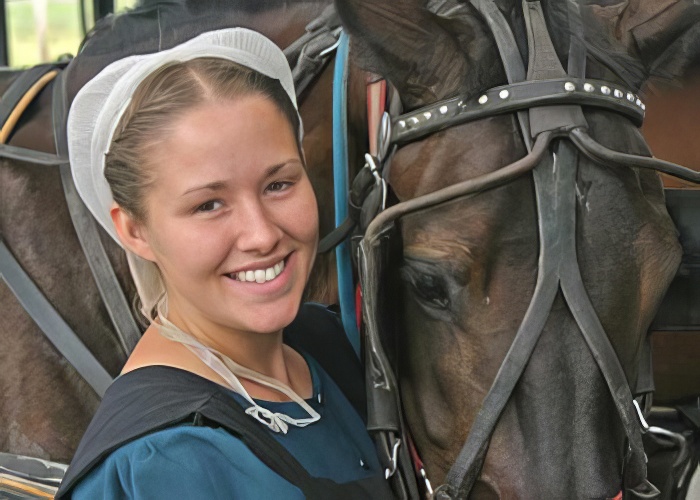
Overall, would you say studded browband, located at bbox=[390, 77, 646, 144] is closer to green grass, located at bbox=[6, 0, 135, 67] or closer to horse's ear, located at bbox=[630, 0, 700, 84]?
horse's ear, located at bbox=[630, 0, 700, 84]

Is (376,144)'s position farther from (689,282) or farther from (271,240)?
(689,282)

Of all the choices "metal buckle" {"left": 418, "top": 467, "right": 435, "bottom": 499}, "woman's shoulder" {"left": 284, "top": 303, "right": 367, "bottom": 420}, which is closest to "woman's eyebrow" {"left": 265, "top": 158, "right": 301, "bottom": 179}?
"woman's shoulder" {"left": 284, "top": 303, "right": 367, "bottom": 420}

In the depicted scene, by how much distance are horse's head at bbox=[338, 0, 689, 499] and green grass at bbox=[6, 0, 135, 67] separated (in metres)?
0.87

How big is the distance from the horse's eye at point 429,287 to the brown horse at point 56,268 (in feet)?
1.32

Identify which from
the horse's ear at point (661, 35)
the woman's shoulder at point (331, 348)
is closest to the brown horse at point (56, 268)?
the woman's shoulder at point (331, 348)

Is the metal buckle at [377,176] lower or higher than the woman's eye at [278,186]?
lower

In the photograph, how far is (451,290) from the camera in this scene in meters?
1.01

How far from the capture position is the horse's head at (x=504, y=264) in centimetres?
97

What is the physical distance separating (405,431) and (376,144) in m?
0.41

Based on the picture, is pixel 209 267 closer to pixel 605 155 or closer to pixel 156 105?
pixel 156 105

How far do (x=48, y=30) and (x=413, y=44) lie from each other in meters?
0.96

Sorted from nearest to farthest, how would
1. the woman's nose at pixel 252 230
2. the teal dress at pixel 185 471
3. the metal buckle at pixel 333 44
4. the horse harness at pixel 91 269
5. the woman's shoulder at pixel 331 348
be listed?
the teal dress at pixel 185 471
the woman's nose at pixel 252 230
the woman's shoulder at pixel 331 348
the metal buckle at pixel 333 44
the horse harness at pixel 91 269

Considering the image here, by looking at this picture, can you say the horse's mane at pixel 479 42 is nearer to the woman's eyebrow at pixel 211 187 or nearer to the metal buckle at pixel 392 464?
the woman's eyebrow at pixel 211 187

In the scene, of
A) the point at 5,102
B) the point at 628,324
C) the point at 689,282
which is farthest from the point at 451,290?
the point at 5,102
